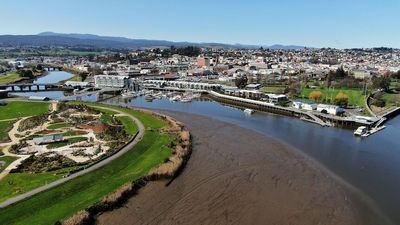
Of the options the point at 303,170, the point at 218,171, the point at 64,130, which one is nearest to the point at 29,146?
the point at 64,130

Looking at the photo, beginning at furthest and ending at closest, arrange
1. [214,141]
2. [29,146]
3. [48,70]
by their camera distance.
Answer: [48,70], [214,141], [29,146]

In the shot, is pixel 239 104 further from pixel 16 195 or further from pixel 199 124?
pixel 16 195

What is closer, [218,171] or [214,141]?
[218,171]

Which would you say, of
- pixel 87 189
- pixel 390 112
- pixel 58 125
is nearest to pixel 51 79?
pixel 58 125

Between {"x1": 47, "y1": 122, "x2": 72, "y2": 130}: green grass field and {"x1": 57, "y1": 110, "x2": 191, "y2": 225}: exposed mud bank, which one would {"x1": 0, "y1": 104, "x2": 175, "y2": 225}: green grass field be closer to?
{"x1": 57, "y1": 110, "x2": 191, "y2": 225}: exposed mud bank

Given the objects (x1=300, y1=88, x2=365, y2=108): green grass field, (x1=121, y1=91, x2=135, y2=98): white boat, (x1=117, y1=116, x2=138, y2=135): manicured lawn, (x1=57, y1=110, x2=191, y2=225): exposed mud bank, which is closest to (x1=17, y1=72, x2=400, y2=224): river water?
(x1=300, y1=88, x2=365, y2=108): green grass field

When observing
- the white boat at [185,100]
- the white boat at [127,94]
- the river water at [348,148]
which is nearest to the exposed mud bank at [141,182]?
the river water at [348,148]

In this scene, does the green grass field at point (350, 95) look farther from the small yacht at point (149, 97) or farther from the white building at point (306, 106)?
the small yacht at point (149, 97)
